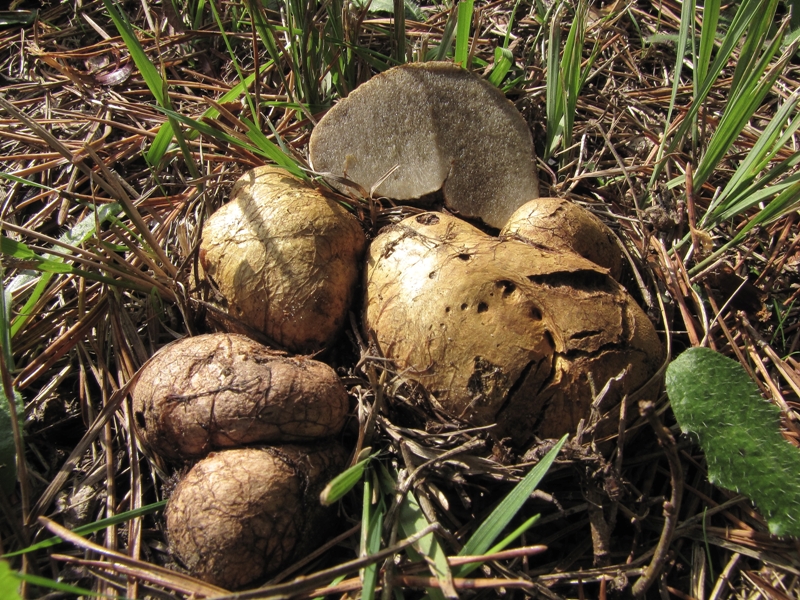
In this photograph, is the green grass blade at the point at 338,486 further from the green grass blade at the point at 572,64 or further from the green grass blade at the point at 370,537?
the green grass blade at the point at 572,64

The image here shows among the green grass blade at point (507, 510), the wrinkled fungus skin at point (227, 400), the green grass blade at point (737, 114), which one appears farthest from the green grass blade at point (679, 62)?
the wrinkled fungus skin at point (227, 400)

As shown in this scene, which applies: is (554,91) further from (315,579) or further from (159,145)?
(315,579)

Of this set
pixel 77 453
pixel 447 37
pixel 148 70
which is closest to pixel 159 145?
pixel 148 70

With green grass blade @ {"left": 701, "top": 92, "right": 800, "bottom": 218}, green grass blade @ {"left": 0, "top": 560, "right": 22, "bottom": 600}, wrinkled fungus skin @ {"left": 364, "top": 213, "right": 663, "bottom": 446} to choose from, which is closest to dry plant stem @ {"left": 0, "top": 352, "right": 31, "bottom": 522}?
green grass blade @ {"left": 0, "top": 560, "right": 22, "bottom": 600}

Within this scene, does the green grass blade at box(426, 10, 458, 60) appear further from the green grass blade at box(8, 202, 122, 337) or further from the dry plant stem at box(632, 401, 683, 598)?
the dry plant stem at box(632, 401, 683, 598)

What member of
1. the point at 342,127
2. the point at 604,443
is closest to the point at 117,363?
the point at 342,127

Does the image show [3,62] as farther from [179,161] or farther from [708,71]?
[708,71]

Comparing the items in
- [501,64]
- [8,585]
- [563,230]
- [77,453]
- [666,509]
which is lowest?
[77,453]
